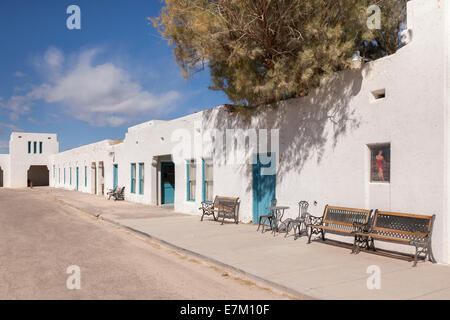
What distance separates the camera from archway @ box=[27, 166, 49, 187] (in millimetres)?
54969

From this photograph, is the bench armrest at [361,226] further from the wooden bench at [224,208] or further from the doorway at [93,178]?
the doorway at [93,178]

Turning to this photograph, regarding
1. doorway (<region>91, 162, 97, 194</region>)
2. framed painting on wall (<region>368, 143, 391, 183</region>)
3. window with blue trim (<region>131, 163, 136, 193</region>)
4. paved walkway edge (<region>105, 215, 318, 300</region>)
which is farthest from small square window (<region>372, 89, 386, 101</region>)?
doorway (<region>91, 162, 97, 194</region>)

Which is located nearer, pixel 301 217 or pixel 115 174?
pixel 301 217

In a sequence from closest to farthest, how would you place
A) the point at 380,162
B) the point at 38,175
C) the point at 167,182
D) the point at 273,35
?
the point at 380,162 → the point at 273,35 → the point at 167,182 → the point at 38,175

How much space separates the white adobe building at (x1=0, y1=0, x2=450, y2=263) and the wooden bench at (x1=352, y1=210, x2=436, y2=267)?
18 centimetres

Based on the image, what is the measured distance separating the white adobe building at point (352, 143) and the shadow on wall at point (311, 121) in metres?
0.03

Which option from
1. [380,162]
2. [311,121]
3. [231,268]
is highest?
[311,121]

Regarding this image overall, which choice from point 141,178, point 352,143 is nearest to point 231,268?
point 352,143

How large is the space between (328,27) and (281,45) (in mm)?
1251

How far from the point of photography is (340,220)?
8609mm

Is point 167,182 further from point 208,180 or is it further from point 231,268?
point 231,268

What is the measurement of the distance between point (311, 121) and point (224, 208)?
14.5 feet

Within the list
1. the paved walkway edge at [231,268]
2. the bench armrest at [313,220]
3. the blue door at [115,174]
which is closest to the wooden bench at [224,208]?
the paved walkway edge at [231,268]

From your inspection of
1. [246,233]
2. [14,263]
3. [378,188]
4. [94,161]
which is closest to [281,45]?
[378,188]
